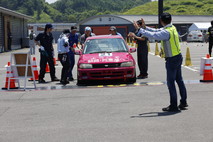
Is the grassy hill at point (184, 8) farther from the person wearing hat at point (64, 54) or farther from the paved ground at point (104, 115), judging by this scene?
the paved ground at point (104, 115)

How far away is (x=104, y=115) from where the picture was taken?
25.3 feet

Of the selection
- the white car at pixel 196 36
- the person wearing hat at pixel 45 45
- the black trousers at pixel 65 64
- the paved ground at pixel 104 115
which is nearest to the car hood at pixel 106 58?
the black trousers at pixel 65 64

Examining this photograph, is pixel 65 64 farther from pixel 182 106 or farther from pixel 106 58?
pixel 182 106

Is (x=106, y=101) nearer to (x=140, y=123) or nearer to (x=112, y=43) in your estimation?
(x=140, y=123)

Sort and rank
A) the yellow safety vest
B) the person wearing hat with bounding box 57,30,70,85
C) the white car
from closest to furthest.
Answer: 1. the yellow safety vest
2. the person wearing hat with bounding box 57,30,70,85
3. the white car

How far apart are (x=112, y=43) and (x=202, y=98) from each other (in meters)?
4.87

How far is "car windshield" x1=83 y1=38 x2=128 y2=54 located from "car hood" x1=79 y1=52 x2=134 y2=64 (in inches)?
15.5

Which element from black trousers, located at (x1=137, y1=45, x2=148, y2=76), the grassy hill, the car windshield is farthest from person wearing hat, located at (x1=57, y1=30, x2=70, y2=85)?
the grassy hill

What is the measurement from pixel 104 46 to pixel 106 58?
1084mm

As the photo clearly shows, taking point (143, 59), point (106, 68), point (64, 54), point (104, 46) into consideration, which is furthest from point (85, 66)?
point (143, 59)

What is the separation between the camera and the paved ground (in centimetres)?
608

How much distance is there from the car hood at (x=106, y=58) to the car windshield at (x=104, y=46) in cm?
39

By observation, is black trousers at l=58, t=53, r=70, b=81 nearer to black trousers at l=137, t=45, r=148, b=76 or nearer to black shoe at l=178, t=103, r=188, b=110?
black trousers at l=137, t=45, r=148, b=76

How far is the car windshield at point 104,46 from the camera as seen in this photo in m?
13.4
